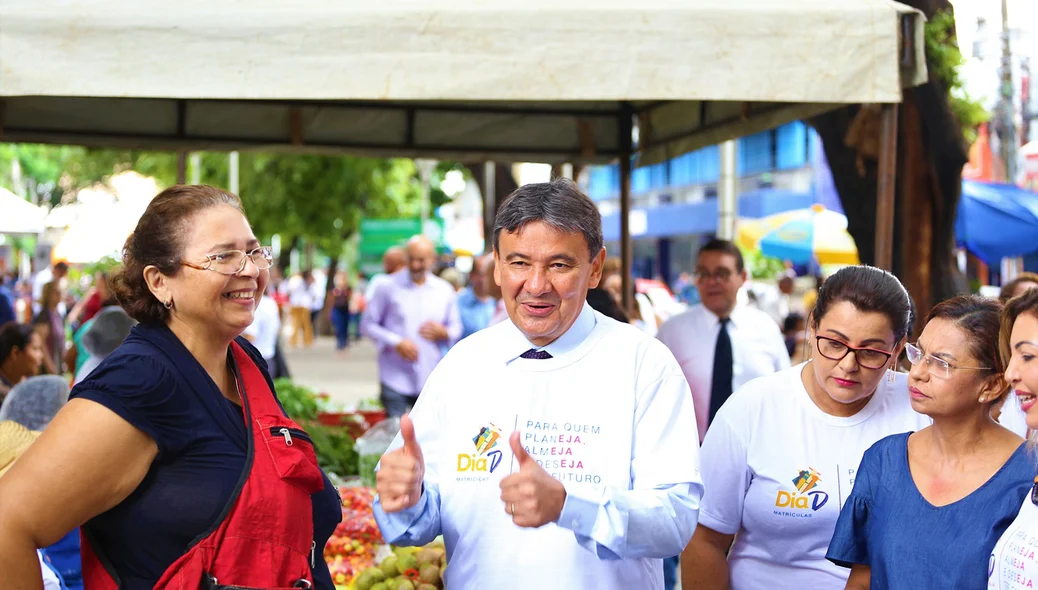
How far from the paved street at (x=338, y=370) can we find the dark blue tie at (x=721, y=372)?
7.58 metres

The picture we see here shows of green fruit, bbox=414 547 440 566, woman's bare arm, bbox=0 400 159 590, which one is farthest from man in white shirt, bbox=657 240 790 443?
woman's bare arm, bbox=0 400 159 590

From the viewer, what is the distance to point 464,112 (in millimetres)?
7309

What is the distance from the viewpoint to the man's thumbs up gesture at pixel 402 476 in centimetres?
219

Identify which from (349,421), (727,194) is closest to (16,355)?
(349,421)

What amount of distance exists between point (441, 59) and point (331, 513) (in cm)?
196

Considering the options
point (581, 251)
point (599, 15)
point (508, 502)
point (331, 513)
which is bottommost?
point (331, 513)

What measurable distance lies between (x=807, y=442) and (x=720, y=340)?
276 centimetres

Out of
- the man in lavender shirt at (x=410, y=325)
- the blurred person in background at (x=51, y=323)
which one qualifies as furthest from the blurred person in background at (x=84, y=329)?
the man in lavender shirt at (x=410, y=325)

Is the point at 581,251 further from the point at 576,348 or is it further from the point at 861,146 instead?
the point at 861,146

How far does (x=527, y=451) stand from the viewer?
225 centimetres

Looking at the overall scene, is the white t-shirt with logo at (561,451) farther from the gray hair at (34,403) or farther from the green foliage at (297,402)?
the green foliage at (297,402)

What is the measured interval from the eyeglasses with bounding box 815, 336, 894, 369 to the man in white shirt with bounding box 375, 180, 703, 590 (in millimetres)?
617

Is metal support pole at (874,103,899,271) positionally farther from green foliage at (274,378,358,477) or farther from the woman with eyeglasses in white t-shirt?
green foliage at (274,378,358,477)

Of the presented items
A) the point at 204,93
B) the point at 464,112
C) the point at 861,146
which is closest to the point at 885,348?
the point at 204,93
